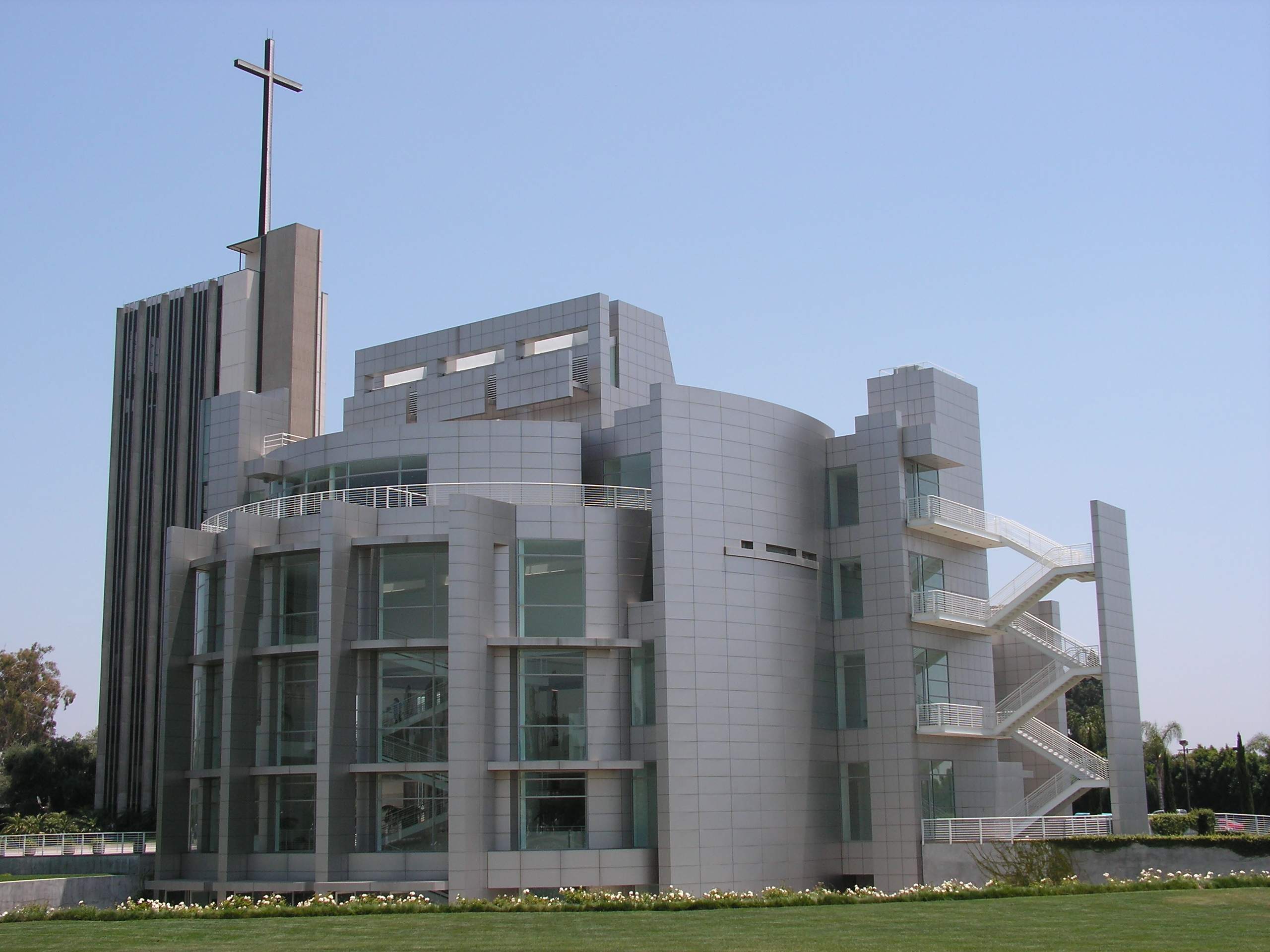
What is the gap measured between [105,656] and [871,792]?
212 feet

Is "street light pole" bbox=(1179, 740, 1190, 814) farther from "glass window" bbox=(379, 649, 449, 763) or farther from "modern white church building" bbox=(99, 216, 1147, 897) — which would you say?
"glass window" bbox=(379, 649, 449, 763)

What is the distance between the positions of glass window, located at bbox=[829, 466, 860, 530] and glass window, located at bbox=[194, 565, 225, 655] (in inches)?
862

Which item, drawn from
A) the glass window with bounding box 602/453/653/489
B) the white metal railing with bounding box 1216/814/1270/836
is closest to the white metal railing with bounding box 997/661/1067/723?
the white metal railing with bounding box 1216/814/1270/836

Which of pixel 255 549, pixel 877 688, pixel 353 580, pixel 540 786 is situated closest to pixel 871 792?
pixel 877 688

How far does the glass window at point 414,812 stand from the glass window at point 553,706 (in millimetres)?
3023

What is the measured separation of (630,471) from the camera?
155 feet

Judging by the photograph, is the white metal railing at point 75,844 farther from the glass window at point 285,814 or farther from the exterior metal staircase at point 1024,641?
the exterior metal staircase at point 1024,641

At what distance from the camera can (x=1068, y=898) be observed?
31.5 meters

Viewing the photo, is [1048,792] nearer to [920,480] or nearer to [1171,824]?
[1171,824]

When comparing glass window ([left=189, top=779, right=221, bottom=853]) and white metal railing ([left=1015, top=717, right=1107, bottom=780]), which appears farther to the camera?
white metal railing ([left=1015, top=717, right=1107, bottom=780])

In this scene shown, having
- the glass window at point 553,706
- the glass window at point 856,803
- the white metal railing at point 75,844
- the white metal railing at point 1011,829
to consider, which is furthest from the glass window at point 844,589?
the white metal railing at point 75,844

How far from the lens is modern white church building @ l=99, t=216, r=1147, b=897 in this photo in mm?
41812

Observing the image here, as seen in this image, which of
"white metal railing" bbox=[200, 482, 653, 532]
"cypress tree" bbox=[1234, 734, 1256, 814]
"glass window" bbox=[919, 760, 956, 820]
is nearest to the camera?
"white metal railing" bbox=[200, 482, 653, 532]

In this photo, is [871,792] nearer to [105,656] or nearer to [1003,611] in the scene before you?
[1003,611]
